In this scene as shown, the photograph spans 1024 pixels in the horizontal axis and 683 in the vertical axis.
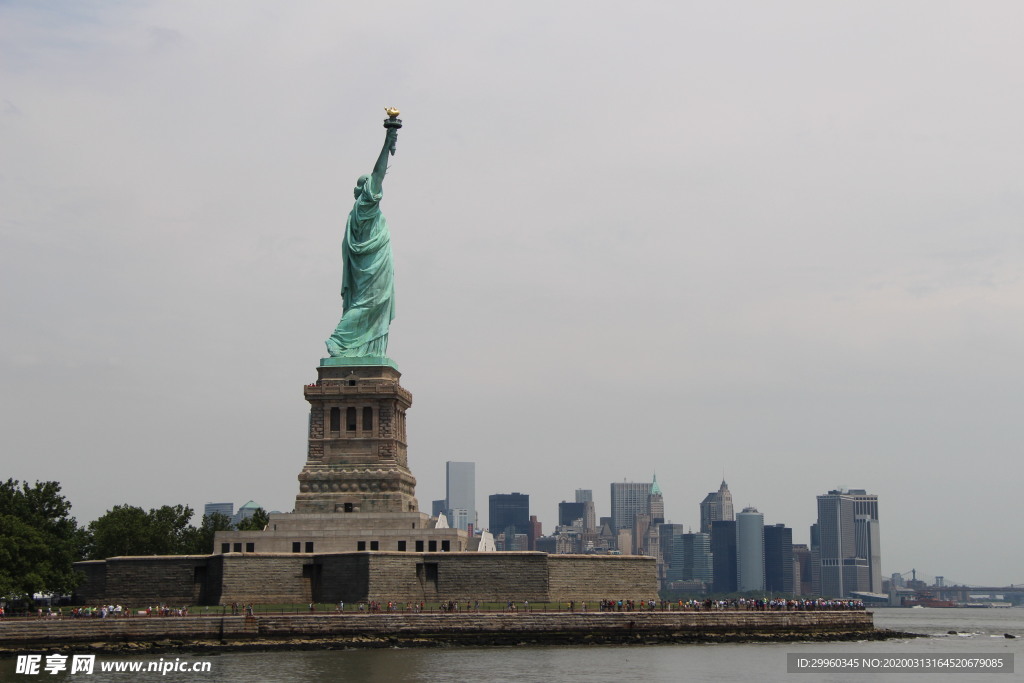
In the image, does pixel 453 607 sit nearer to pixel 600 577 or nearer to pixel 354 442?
pixel 600 577

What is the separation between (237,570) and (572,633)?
18514mm

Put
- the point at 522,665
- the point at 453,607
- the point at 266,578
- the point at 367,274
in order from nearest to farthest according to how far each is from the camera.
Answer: the point at 522,665
the point at 453,607
the point at 266,578
the point at 367,274

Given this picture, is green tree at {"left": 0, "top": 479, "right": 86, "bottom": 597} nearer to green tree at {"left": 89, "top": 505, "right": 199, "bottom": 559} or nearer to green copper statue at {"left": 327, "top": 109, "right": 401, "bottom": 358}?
green tree at {"left": 89, "top": 505, "right": 199, "bottom": 559}

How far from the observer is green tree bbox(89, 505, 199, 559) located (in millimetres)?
97000

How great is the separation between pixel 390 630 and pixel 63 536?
1018 inches

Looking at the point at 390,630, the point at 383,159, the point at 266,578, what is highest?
the point at 383,159

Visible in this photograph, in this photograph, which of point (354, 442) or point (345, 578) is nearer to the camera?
point (345, 578)

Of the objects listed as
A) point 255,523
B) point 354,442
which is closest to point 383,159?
point 354,442

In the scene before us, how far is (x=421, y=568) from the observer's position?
7875 cm

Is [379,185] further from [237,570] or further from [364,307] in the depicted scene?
[237,570]

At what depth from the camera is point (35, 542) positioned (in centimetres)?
7631

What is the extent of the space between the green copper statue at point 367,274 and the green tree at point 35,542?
62.7 ft

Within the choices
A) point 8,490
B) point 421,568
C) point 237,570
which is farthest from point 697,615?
Result: point 8,490

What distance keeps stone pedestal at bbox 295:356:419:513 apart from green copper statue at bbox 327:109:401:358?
1.52m
